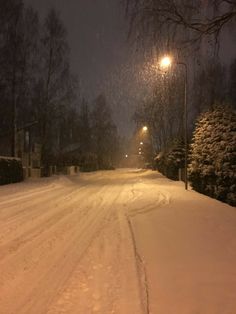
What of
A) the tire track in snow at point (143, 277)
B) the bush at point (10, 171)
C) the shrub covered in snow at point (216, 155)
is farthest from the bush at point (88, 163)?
the tire track in snow at point (143, 277)

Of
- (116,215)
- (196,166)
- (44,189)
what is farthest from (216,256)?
(44,189)

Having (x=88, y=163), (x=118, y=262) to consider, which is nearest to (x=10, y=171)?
(x=118, y=262)

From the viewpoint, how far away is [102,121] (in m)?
92.2

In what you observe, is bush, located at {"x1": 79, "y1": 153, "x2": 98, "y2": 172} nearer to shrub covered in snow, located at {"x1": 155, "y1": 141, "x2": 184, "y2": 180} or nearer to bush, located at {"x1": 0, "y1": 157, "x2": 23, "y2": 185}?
shrub covered in snow, located at {"x1": 155, "y1": 141, "x2": 184, "y2": 180}

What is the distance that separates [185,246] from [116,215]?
5564 mm

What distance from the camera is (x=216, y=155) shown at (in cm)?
2005

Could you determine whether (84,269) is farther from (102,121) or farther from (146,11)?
(102,121)

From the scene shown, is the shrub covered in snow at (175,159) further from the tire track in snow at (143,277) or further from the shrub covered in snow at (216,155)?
the tire track in snow at (143,277)

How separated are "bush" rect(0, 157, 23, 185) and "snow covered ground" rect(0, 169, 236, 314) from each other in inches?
574

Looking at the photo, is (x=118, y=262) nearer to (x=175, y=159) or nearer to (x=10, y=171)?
(x=10, y=171)

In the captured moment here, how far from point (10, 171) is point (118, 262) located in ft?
79.4

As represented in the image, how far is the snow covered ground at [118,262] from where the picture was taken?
19.6 ft

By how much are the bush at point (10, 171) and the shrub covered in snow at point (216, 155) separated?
1206cm

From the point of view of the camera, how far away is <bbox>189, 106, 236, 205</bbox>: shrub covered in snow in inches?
727
